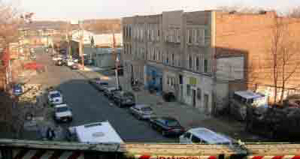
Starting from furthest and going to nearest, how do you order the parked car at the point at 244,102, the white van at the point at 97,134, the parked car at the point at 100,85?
the parked car at the point at 100,85 < the parked car at the point at 244,102 < the white van at the point at 97,134

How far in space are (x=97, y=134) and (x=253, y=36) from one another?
1725 cm

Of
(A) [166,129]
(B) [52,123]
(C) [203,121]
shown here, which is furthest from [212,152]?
(B) [52,123]

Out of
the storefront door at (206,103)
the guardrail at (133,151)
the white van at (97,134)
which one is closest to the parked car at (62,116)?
the white van at (97,134)

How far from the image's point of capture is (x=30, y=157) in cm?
384

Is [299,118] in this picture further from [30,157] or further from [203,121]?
[30,157]

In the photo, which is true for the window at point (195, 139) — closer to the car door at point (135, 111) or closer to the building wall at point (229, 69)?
the building wall at point (229, 69)

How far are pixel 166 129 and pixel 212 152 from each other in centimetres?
1840

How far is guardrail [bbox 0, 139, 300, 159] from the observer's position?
3.72 meters

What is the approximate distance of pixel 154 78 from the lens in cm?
3966

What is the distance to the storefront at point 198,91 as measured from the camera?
27.2 m

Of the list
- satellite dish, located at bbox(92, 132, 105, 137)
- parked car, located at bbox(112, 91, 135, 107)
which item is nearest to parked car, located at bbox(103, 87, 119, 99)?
parked car, located at bbox(112, 91, 135, 107)

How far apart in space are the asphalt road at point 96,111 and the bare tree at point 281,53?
11950 millimetres

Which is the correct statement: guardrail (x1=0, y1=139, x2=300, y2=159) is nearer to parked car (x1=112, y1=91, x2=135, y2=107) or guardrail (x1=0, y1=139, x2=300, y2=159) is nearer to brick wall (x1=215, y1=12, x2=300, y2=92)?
brick wall (x1=215, y1=12, x2=300, y2=92)

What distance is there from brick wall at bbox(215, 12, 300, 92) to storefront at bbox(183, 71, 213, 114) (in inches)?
133
